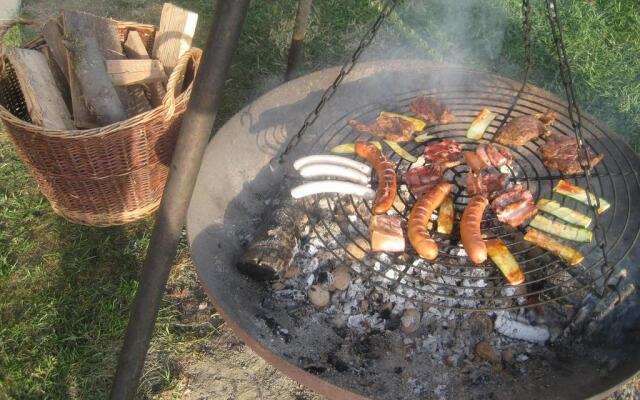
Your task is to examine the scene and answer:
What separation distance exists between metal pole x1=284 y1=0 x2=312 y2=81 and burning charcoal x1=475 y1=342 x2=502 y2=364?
2.85 metres

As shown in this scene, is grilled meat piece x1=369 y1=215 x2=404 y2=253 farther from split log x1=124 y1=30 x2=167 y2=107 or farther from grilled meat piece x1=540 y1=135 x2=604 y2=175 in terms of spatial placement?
split log x1=124 y1=30 x2=167 y2=107

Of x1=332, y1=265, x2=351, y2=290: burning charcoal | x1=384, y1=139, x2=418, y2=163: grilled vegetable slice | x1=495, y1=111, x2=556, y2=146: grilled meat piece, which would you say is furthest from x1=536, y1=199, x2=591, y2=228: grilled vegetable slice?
x1=332, y1=265, x2=351, y2=290: burning charcoal

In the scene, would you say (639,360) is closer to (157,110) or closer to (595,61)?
(157,110)

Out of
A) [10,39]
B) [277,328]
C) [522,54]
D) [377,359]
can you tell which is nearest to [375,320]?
[377,359]

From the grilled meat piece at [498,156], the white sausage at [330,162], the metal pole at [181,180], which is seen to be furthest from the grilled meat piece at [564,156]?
the metal pole at [181,180]

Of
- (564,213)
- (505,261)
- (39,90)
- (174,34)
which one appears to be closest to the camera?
(505,261)

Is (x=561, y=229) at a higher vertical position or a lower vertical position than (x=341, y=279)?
higher

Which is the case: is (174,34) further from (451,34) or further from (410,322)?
(451,34)

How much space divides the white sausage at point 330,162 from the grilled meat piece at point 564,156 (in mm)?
1134

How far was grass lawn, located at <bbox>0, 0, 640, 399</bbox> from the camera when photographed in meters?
3.21

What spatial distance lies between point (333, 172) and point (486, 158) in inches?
37.6

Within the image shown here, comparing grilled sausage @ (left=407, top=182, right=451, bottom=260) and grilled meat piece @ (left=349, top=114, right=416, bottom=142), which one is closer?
grilled sausage @ (left=407, top=182, right=451, bottom=260)

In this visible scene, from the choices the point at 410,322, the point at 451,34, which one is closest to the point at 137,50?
the point at 410,322

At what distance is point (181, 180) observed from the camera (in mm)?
2061
